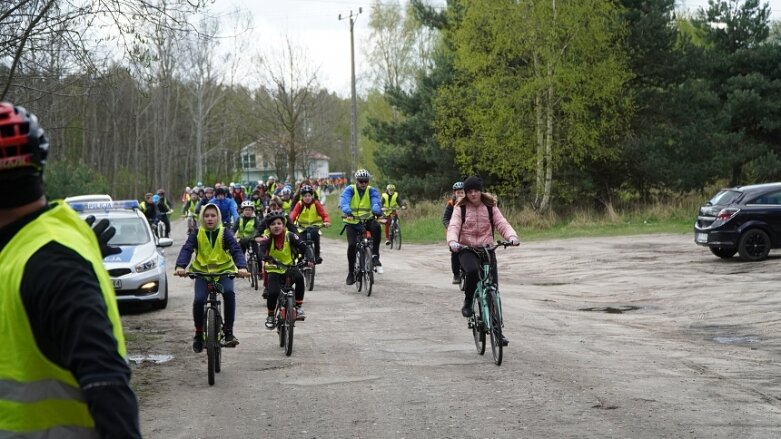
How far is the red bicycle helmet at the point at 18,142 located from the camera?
2.37m

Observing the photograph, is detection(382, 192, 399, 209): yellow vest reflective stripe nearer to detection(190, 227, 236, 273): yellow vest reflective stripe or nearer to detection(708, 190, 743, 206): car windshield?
detection(708, 190, 743, 206): car windshield

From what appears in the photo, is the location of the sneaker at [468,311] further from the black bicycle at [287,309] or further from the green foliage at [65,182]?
the green foliage at [65,182]

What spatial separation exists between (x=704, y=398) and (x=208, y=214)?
5367 mm

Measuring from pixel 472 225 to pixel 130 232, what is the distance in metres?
8.54

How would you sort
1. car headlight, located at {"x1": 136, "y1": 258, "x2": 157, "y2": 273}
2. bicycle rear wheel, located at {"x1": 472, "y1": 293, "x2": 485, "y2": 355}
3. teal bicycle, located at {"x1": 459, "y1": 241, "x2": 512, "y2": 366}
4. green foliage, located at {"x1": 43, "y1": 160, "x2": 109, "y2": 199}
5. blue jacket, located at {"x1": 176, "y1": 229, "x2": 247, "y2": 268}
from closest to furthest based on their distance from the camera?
1. teal bicycle, located at {"x1": 459, "y1": 241, "x2": 512, "y2": 366}
2. blue jacket, located at {"x1": 176, "y1": 229, "x2": 247, "y2": 268}
3. bicycle rear wheel, located at {"x1": 472, "y1": 293, "x2": 485, "y2": 355}
4. car headlight, located at {"x1": 136, "y1": 258, "x2": 157, "y2": 273}
5. green foliage, located at {"x1": 43, "y1": 160, "x2": 109, "y2": 199}

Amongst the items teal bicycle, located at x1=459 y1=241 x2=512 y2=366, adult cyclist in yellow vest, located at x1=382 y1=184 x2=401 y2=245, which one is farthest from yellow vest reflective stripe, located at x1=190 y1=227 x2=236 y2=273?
adult cyclist in yellow vest, located at x1=382 y1=184 x2=401 y2=245

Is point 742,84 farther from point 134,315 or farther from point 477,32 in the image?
point 134,315

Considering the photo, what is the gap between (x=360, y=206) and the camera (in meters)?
18.5

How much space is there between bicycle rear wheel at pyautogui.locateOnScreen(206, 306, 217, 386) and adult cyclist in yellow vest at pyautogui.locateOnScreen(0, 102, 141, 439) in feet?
23.7

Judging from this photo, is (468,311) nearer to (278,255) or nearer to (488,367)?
(488,367)

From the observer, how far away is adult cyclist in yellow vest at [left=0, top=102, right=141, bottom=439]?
2279mm

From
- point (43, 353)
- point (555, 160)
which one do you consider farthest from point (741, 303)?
point (555, 160)

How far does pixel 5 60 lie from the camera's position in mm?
Answer: 13977

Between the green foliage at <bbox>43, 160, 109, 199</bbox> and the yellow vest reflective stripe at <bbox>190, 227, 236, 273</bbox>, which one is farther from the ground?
the green foliage at <bbox>43, 160, 109, 199</bbox>
